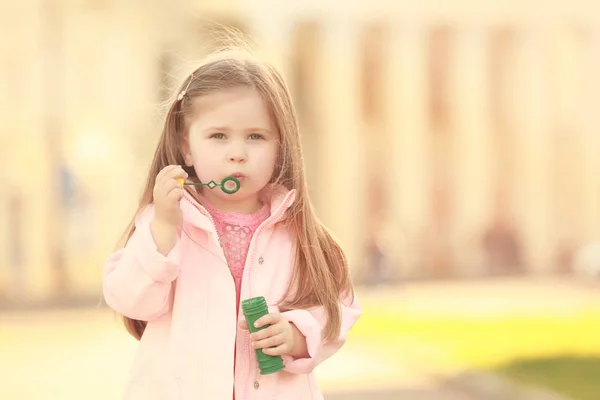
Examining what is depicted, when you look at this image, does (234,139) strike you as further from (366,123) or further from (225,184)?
(366,123)

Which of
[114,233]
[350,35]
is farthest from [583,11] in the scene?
[114,233]

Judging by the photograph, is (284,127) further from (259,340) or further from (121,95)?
(121,95)

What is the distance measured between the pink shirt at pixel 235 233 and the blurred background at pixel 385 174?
5.16 metres

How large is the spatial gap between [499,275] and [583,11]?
767 centimetres

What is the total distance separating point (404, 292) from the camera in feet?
73.5

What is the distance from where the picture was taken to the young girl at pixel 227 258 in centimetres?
300

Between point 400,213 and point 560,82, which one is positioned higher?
point 560,82

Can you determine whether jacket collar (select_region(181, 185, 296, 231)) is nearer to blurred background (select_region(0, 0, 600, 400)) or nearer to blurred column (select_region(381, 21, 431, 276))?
blurred background (select_region(0, 0, 600, 400))

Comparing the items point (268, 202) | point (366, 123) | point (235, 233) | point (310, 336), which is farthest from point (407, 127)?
point (310, 336)

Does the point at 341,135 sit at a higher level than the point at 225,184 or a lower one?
lower

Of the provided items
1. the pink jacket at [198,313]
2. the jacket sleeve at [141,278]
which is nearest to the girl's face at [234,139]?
the pink jacket at [198,313]

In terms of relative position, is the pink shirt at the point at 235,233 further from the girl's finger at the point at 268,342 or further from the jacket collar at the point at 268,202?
the girl's finger at the point at 268,342

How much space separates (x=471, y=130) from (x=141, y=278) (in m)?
26.7

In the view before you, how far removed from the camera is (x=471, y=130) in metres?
29.1
